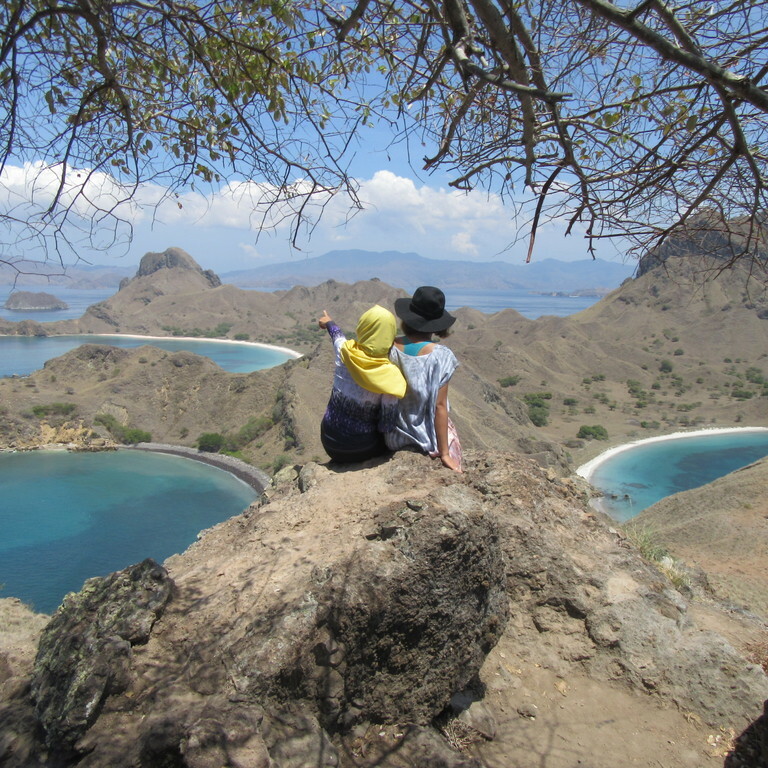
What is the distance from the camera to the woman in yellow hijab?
3898 mm

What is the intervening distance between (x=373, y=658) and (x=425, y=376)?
5.89 ft

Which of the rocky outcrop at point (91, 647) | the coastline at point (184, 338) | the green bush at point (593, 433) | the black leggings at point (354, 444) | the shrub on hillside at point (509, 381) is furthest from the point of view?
the coastline at point (184, 338)

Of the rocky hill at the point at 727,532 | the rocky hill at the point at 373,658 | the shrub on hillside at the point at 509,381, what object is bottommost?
the shrub on hillside at the point at 509,381

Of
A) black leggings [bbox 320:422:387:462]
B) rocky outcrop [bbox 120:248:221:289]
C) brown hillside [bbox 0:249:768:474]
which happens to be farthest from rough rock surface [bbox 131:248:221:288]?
black leggings [bbox 320:422:387:462]

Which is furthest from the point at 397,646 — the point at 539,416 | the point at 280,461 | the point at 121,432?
the point at 539,416

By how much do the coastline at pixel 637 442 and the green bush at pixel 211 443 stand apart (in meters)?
24.7

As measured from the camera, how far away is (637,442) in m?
48.5

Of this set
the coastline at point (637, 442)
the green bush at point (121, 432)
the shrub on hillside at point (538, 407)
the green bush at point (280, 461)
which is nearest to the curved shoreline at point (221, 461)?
the green bush at point (121, 432)

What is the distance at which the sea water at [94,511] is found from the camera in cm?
2755

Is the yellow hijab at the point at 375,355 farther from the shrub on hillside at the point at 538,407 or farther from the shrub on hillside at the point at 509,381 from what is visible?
the shrub on hillside at the point at 509,381

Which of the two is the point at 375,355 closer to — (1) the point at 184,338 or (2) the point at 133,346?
(2) the point at 133,346

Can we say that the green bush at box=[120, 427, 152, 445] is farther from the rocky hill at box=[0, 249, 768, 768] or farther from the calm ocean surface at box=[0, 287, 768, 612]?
the rocky hill at box=[0, 249, 768, 768]

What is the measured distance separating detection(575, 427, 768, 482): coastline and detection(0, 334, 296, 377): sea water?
54755 millimetres

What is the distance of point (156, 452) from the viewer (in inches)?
1741
